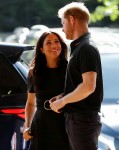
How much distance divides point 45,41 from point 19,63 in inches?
22.1

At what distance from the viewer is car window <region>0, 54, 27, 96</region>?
458 centimetres

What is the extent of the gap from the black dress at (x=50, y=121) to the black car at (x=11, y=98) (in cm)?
35

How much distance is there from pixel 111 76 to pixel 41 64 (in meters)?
2.35

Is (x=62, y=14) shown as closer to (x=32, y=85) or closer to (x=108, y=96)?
(x=32, y=85)

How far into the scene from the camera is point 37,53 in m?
4.25

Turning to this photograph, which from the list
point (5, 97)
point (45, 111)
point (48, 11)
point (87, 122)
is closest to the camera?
point (87, 122)

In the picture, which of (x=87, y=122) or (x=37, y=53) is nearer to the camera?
(x=87, y=122)

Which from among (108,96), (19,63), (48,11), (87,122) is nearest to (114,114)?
(108,96)

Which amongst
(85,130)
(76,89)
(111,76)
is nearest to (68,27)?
(76,89)

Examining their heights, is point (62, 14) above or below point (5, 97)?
above

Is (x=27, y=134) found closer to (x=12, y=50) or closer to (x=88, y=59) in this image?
(x=12, y=50)

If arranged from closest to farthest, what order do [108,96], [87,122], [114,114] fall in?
[87,122] < [114,114] < [108,96]

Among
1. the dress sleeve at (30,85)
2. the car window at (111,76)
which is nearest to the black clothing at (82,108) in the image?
the dress sleeve at (30,85)

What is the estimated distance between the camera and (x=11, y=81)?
4.59m
